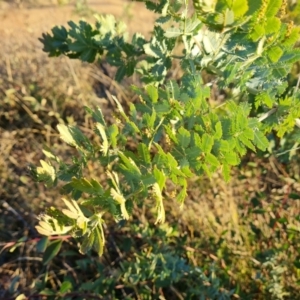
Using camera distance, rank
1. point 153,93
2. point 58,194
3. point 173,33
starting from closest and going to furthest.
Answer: point 153,93, point 173,33, point 58,194

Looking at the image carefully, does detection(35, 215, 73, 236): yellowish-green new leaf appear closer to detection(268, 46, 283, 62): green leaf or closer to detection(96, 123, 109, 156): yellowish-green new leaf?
detection(96, 123, 109, 156): yellowish-green new leaf

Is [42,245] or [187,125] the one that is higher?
[187,125]

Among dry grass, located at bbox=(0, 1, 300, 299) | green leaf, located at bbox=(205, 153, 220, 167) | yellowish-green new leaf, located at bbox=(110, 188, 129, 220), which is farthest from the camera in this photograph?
dry grass, located at bbox=(0, 1, 300, 299)

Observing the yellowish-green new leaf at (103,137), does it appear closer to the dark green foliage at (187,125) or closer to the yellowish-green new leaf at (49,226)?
the dark green foliage at (187,125)

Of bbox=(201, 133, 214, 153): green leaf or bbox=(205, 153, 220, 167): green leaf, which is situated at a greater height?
bbox=(201, 133, 214, 153): green leaf

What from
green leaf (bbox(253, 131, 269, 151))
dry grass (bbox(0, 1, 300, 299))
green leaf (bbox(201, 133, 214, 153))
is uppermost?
green leaf (bbox(201, 133, 214, 153))

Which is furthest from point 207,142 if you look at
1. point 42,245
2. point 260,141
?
point 42,245

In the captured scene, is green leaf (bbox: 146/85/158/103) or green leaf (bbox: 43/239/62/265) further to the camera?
green leaf (bbox: 43/239/62/265)

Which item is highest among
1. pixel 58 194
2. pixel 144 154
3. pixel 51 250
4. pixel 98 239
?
pixel 144 154

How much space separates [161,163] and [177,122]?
0.57ft

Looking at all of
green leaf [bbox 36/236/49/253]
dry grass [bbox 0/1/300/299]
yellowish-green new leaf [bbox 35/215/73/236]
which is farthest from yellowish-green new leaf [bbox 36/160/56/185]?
dry grass [bbox 0/1/300/299]

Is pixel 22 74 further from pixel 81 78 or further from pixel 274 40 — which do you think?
pixel 274 40

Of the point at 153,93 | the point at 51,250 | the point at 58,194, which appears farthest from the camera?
the point at 58,194

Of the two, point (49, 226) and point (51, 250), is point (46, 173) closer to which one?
point (49, 226)
